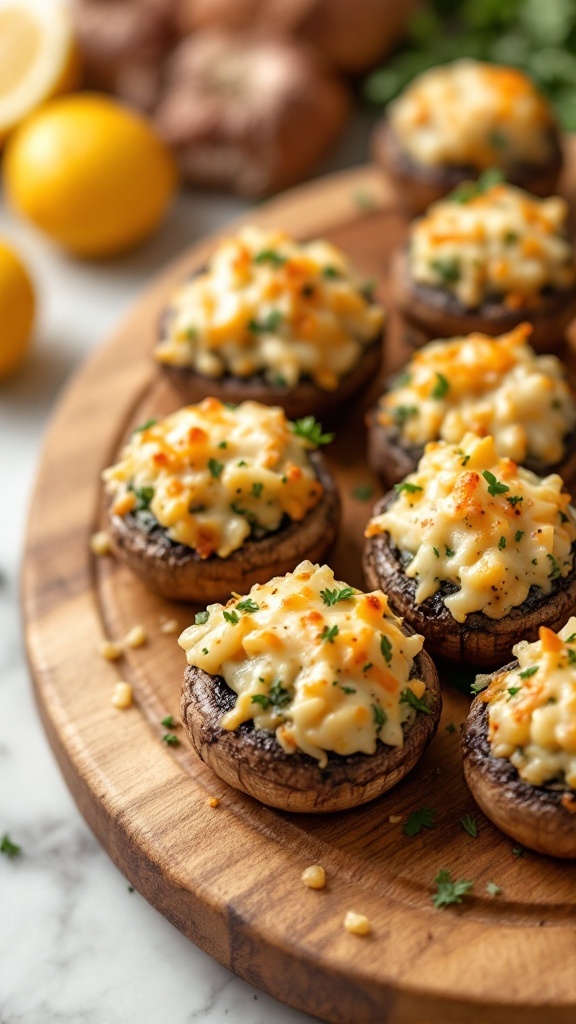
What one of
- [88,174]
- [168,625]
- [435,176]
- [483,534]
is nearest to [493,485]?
[483,534]

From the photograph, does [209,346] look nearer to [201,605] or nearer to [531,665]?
[201,605]

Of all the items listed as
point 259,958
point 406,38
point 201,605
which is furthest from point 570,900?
point 406,38

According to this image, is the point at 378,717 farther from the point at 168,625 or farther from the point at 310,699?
the point at 168,625

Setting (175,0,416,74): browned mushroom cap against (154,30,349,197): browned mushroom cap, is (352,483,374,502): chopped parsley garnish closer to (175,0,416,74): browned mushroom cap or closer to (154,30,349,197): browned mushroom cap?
(154,30,349,197): browned mushroom cap

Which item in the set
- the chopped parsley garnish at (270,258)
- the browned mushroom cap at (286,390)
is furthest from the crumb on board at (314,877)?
the chopped parsley garnish at (270,258)

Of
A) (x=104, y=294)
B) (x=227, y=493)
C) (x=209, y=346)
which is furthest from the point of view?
(x=104, y=294)

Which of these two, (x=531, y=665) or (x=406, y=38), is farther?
(x=406, y=38)
